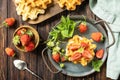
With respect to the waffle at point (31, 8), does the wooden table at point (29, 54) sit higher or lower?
lower

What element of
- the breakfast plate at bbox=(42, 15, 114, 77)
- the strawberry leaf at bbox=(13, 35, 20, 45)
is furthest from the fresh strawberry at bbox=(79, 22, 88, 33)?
the strawberry leaf at bbox=(13, 35, 20, 45)

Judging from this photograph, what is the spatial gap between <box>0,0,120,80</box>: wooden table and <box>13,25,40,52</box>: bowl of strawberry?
4cm

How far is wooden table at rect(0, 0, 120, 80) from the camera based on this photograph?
146 centimetres

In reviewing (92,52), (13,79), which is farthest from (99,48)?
(13,79)

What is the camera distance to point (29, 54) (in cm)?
152

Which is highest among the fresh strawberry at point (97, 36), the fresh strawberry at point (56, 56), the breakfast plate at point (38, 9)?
the breakfast plate at point (38, 9)

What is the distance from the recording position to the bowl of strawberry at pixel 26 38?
142cm

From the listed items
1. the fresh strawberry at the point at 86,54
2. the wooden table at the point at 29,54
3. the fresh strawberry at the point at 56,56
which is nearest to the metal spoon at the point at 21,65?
the wooden table at the point at 29,54

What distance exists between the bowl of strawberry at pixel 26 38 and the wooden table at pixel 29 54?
0.04 meters

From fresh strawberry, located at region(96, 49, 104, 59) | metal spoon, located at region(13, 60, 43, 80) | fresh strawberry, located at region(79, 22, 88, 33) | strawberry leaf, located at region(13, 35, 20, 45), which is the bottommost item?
metal spoon, located at region(13, 60, 43, 80)

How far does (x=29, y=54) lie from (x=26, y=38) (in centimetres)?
13

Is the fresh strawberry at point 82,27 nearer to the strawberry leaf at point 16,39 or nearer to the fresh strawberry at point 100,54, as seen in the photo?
the fresh strawberry at point 100,54

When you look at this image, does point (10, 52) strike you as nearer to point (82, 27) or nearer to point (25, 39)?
point (25, 39)

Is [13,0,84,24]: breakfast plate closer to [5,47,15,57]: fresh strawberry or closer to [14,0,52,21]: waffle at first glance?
[14,0,52,21]: waffle
